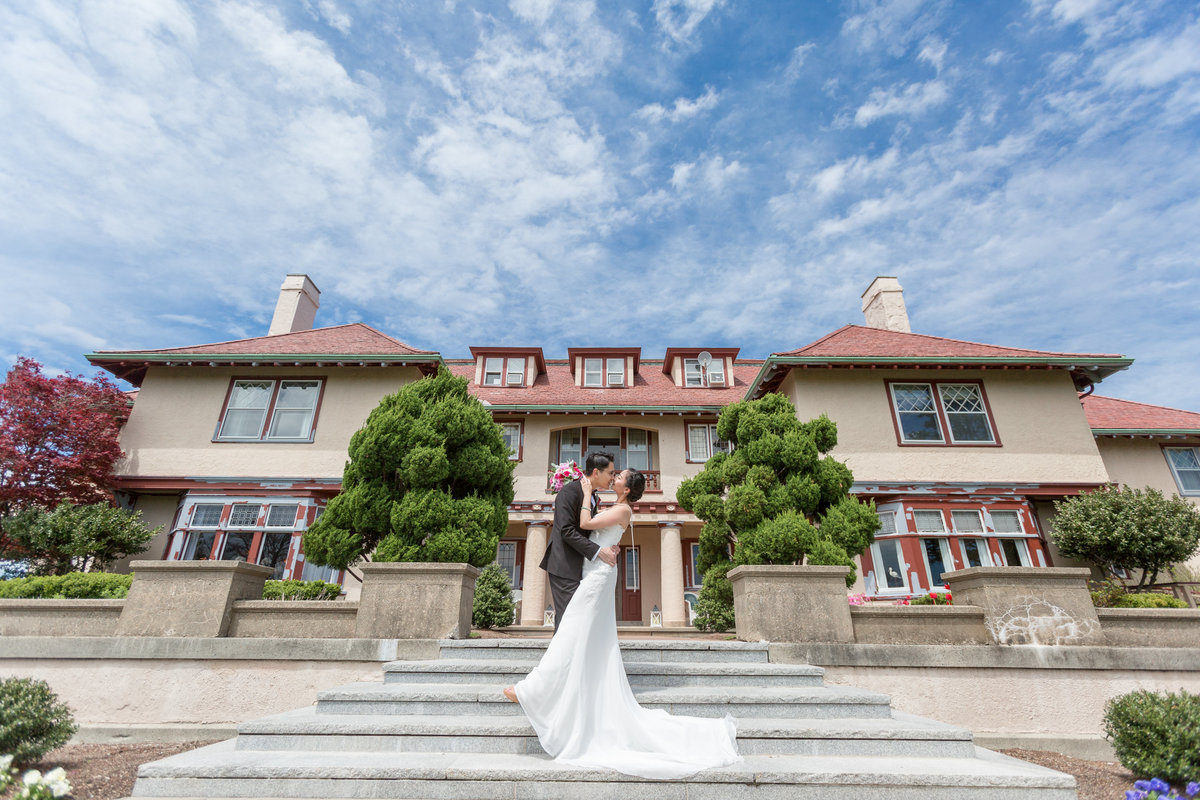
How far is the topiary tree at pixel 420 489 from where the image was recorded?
9.66 meters

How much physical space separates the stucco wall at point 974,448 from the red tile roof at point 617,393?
303 cm

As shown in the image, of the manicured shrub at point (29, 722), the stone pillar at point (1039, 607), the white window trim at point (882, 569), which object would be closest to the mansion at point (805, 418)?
the white window trim at point (882, 569)

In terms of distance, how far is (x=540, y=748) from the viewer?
437 cm

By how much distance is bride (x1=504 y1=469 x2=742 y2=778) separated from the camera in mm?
4016

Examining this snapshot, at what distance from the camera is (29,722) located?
5031 mm

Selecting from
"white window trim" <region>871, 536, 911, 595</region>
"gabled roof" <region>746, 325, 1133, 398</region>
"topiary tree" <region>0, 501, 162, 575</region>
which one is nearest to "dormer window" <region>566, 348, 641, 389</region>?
"gabled roof" <region>746, 325, 1133, 398</region>

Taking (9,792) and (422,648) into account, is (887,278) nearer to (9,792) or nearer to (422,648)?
(422,648)

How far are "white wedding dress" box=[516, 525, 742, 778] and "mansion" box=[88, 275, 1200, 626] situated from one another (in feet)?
34.9

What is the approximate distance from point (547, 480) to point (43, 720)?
12.7 m

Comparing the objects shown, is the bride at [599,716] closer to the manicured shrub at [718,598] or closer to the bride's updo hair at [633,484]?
the bride's updo hair at [633,484]

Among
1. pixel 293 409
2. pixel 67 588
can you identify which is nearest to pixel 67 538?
pixel 67 588

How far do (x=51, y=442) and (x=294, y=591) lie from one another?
25.8 feet


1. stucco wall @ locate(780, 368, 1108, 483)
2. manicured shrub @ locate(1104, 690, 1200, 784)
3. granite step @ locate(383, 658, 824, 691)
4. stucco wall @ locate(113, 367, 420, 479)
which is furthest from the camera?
stucco wall @ locate(113, 367, 420, 479)

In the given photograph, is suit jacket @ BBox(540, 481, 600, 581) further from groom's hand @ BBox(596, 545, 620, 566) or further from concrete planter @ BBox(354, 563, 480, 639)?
concrete planter @ BBox(354, 563, 480, 639)
